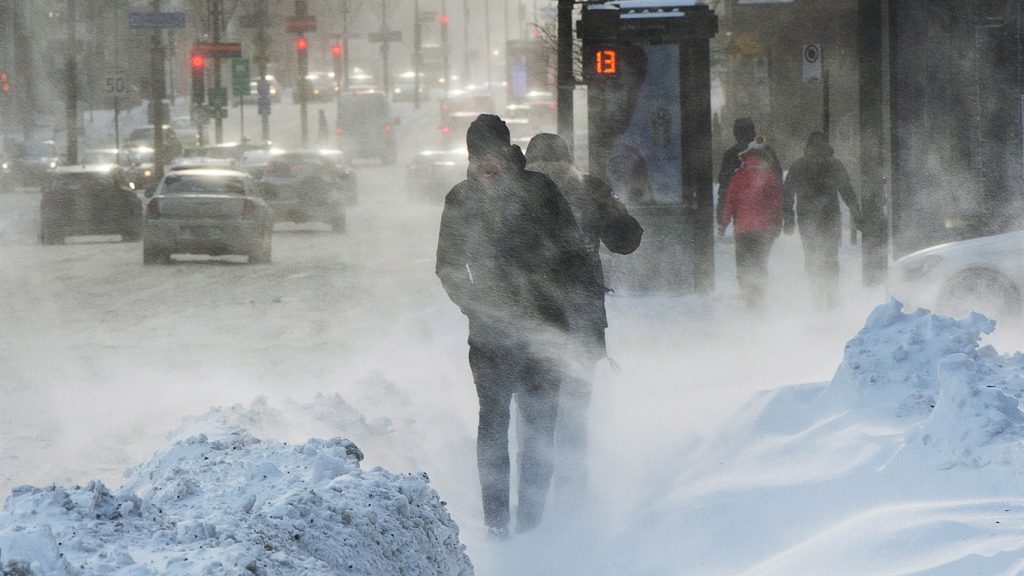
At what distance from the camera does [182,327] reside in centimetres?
1516

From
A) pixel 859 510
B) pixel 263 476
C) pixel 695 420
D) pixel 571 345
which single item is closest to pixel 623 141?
pixel 695 420

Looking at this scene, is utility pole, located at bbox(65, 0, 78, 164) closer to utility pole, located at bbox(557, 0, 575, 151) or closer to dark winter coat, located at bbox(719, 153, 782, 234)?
utility pole, located at bbox(557, 0, 575, 151)

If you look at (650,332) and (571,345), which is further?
(650,332)

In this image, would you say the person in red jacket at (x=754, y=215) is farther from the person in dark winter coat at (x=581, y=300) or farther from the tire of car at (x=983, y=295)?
the person in dark winter coat at (x=581, y=300)

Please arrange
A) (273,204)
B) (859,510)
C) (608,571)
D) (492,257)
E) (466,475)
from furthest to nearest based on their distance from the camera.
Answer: (273,204) → (466,475) → (492,257) → (608,571) → (859,510)

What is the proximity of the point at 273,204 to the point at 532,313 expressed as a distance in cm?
2472

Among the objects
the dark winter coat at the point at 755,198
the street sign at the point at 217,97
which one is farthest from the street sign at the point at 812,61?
the street sign at the point at 217,97

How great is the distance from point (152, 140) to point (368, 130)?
8694mm

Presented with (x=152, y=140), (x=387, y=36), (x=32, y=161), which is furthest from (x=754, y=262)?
(x=387, y=36)

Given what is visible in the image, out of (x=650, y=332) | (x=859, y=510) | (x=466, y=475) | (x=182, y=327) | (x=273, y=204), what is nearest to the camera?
(x=859, y=510)

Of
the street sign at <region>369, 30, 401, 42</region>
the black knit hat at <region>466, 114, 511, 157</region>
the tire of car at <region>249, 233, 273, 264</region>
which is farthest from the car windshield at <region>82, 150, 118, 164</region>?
the street sign at <region>369, 30, 401, 42</region>

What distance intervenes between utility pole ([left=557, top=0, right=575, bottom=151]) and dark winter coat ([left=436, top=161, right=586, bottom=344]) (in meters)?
9.48

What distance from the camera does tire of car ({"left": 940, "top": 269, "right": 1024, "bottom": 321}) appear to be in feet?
39.7

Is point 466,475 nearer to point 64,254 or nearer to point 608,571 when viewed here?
point 608,571
